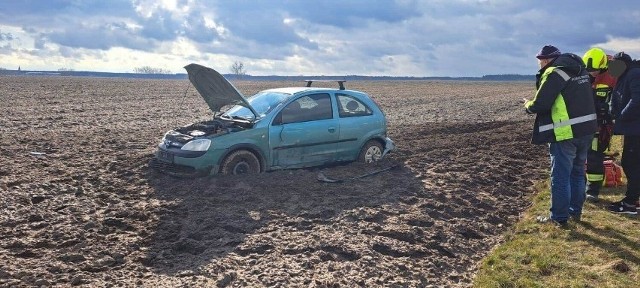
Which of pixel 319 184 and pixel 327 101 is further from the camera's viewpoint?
pixel 327 101

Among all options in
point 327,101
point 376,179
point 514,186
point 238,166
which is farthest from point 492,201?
point 238,166

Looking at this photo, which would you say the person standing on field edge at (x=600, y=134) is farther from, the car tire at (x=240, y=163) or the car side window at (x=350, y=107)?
the car tire at (x=240, y=163)

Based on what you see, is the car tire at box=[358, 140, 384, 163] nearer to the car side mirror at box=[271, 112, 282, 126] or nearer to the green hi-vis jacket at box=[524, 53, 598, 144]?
the car side mirror at box=[271, 112, 282, 126]

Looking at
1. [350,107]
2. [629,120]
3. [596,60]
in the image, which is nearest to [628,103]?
[629,120]

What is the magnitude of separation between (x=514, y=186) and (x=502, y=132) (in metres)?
7.06

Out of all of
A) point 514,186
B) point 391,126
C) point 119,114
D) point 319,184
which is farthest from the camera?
point 119,114

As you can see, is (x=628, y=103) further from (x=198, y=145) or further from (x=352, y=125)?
(x=198, y=145)

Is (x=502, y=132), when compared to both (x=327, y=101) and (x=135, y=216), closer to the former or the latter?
(x=327, y=101)

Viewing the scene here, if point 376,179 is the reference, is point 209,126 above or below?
above

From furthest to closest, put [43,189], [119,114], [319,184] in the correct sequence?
[119,114] < [319,184] < [43,189]

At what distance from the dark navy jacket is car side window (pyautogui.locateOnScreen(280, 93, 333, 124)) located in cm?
428

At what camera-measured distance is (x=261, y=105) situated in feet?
→ 29.4

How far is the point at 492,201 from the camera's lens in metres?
7.55

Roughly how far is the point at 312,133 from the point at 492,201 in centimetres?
302
